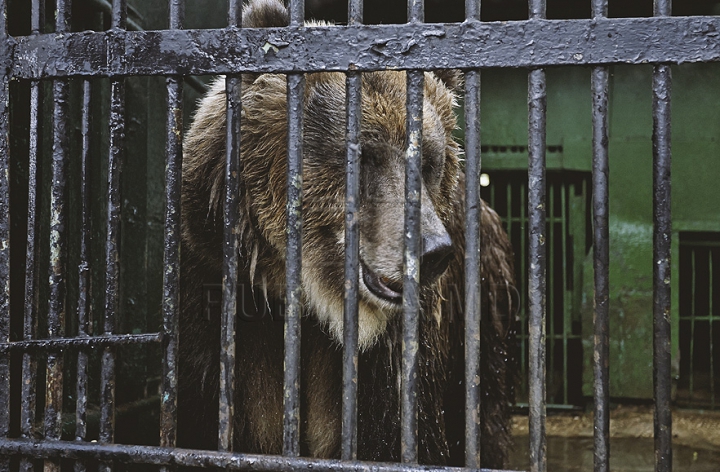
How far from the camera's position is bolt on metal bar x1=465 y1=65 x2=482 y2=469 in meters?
1.62

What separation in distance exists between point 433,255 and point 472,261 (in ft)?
1.76

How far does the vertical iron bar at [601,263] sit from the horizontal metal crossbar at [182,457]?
0.35m

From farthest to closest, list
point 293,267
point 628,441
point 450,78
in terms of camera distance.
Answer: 1. point 628,441
2. point 450,78
3. point 293,267

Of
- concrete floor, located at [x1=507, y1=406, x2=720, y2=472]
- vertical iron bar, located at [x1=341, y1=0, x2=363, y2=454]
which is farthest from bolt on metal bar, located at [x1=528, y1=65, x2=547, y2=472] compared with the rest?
concrete floor, located at [x1=507, y1=406, x2=720, y2=472]

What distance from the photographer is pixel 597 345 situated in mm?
1590

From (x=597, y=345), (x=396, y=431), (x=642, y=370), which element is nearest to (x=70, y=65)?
(x=597, y=345)

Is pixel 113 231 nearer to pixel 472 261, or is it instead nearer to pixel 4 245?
pixel 4 245

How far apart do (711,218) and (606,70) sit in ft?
20.1

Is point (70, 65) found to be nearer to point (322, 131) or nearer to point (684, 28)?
point (322, 131)

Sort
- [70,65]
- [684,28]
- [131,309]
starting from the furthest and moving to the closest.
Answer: [131,309]
[70,65]
[684,28]

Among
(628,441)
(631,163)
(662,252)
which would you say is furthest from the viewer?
(631,163)

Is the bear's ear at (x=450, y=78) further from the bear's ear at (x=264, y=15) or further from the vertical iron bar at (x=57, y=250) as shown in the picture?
the vertical iron bar at (x=57, y=250)

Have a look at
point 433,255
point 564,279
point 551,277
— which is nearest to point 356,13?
point 433,255

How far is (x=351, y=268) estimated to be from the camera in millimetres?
1673
